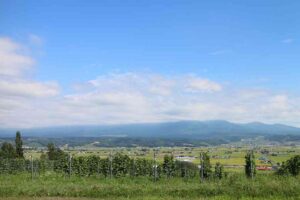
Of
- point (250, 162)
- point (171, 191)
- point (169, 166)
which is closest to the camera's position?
point (171, 191)

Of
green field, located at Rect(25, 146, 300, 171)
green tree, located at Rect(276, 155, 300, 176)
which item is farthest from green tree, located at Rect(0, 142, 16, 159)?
green tree, located at Rect(276, 155, 300, 176)

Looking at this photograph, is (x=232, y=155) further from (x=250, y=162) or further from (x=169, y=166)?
(x=250, y=162)

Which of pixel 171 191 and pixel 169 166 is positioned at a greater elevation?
pixel 169 166

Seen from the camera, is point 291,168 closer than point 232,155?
Yes

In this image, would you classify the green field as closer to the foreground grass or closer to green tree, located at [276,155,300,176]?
green tree, located at [276,155,300,176]

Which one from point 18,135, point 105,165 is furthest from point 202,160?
point 18,135

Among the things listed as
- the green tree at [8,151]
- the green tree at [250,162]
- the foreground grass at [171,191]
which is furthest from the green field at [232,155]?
the foreground grass at [171,191]

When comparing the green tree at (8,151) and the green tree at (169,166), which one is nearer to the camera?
the green tree at (169,166)

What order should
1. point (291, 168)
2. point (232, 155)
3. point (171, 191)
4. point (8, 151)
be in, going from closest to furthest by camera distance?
1. point (171, 191)
2. point (291, 168)
3. point (8, 151)
4. point (232, 155)

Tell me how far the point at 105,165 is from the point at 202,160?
8379 mm

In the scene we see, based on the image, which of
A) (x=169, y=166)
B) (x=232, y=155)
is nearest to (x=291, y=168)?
(x=169, y=166)

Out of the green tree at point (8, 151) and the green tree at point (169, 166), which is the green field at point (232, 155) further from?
the green tree at point (169, 166)

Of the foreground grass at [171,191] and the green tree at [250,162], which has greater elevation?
the green tree at [250,162]

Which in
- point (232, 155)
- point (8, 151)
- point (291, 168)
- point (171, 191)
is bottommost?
point (232, 155)
